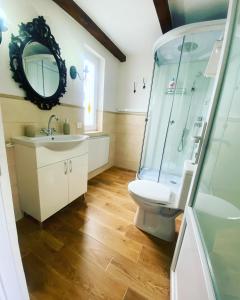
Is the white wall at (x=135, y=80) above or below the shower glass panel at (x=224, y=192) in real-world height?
above

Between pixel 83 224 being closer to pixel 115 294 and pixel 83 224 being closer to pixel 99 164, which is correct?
pixel 115 294

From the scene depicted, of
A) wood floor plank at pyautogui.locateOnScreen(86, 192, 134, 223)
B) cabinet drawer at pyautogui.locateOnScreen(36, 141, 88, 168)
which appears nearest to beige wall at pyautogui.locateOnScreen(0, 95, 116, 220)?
cabinet drawer at pyautogui.locateOnScreen(36, 141, 88, 168)

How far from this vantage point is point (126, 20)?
1.71 meters

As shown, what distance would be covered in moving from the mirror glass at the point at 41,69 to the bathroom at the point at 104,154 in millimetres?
11

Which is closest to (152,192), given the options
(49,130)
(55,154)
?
(55,154)

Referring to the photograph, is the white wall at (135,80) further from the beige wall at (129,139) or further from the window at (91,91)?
the window at (91,91)

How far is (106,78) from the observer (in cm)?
243

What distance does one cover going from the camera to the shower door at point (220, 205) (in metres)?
0.47

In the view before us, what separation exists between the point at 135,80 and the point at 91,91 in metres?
0.84

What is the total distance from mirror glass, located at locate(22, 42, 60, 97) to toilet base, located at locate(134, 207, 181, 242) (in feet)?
5.25

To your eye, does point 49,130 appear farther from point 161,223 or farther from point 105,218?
point 161,223

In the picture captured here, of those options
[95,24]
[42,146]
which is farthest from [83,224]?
[95,24]

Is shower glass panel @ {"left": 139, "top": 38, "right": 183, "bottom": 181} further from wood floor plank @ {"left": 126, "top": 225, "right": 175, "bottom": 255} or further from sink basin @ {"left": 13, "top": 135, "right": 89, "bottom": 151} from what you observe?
sink basin @ {"left": 13, "top": 135, "right": 89, "bottom": 151}

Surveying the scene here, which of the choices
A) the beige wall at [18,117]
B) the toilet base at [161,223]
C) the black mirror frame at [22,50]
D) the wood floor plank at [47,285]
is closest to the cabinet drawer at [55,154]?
the beige wall at [18,117]
